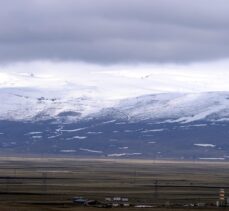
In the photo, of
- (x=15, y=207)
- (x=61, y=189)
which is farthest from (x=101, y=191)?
(x=15, y=207)

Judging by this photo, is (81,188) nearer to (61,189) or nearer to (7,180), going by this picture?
(61,189)

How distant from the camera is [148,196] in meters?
130

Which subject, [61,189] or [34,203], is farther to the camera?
[61,189]

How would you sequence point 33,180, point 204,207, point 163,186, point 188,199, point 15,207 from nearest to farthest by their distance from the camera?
point 15,207
point 204,207
point 188,199
point 163,186
point 33,180

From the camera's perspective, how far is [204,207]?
10869cm

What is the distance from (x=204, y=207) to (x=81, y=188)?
141 ft

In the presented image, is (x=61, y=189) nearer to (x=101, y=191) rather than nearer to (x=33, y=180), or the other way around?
(x=101, y=191)

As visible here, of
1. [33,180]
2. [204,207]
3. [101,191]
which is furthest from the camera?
[33,180]

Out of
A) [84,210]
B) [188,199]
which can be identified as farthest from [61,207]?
[188,199]

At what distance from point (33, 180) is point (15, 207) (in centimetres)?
7275

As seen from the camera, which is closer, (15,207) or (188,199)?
(15,207)

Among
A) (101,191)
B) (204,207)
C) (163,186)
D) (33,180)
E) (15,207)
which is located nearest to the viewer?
(15,207)

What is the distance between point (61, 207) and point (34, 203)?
6391 mm

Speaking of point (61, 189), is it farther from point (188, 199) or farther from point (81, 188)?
point (188, 199)
